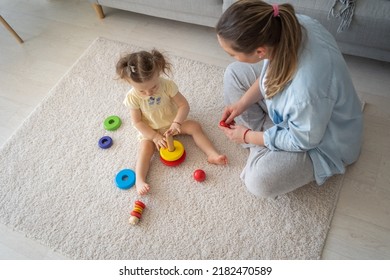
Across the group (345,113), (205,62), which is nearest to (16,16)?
(205,62)

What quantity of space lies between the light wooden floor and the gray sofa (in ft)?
0.44

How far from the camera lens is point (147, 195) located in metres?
1.17

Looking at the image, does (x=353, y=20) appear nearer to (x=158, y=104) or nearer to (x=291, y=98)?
(x=291, y=98)

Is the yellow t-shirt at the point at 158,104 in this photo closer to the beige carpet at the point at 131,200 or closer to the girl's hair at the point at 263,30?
the beige carpet at the point at 131,200

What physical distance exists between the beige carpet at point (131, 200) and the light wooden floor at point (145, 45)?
0.19 ft

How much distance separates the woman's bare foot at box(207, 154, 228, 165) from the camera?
1177 mm

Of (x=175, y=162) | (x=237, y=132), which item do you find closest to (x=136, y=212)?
(x=175, y=162)

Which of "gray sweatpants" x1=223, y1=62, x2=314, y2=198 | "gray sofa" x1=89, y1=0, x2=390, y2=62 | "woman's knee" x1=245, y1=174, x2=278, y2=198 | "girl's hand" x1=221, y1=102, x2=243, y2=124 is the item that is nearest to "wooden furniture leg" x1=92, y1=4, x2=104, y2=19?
"gray sofa" x1=89, y1=0, x2=390, y2=62

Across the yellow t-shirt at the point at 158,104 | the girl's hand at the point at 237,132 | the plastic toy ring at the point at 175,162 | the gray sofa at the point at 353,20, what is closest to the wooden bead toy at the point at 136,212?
the plastic toy ring at the point at 175,162

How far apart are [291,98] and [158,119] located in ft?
1.77

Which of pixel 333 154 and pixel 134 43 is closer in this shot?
pixel 333 154

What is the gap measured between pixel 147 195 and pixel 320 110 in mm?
684

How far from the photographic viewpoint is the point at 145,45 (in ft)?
5.50

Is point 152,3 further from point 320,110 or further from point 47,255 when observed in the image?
point 47,255
